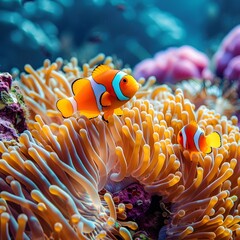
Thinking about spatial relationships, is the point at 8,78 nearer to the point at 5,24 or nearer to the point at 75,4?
the point at 5,24

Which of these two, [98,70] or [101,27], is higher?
[101,27]

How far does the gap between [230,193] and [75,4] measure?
8624 millimetres

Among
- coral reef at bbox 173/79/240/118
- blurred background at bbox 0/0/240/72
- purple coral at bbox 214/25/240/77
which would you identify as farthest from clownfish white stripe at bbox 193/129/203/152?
blurred background at bbox 0/0/240/72

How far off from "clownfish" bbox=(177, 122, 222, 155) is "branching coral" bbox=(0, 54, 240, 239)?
0.14ft

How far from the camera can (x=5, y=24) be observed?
23.1 ft

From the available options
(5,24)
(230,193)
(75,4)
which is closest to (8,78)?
(230,193)

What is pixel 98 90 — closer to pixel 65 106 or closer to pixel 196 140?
pixel 65 106

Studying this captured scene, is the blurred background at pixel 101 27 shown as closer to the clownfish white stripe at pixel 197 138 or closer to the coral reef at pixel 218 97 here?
the coral reef at pixel 218 97

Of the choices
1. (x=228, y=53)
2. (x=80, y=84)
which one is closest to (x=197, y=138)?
(x=80, y=84)

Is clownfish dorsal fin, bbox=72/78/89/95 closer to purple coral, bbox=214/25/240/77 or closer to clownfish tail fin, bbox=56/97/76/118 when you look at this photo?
clownfish tail fin, bbox=56/97/76/118

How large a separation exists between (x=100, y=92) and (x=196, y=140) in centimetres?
64

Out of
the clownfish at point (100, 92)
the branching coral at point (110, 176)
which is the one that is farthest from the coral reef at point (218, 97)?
the clownfish at point (100, 92)

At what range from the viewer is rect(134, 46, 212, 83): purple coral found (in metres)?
6.12

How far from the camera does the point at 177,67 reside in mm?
6188
